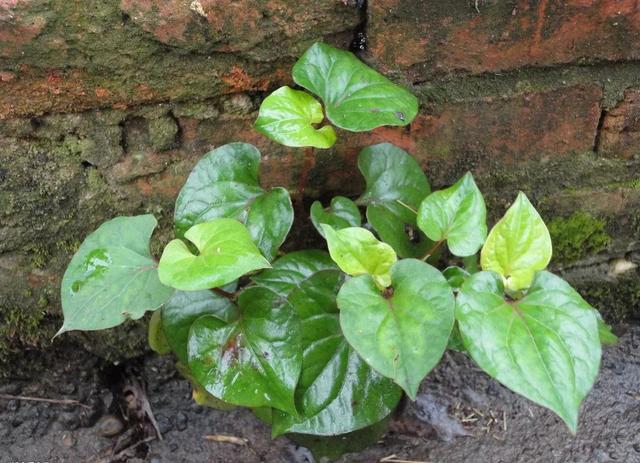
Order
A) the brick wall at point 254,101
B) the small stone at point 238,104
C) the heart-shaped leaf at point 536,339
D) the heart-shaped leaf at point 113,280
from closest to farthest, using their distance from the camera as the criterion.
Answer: the heart-shaped leaf at point 536,339, the heart-shaped leaf at point 113,280, the brick wall at point 254,101, the small stone at point 238,104

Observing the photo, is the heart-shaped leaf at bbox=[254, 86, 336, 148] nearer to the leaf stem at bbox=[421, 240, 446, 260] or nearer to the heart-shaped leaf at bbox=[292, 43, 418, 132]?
the heart-shaped leaf at bbox=[292, 43, 418, 132]

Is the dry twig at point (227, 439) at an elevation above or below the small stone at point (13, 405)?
below

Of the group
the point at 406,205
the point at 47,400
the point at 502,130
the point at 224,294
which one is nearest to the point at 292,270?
the point at 224,294

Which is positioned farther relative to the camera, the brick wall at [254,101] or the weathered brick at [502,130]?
the weathered brick at [502,130]

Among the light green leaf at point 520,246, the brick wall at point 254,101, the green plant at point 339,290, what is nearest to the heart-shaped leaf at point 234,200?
the green plant at point 339,290

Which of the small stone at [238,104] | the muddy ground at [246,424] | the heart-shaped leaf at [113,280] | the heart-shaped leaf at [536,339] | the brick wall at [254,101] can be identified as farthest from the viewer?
the muddy ground at [246,424]

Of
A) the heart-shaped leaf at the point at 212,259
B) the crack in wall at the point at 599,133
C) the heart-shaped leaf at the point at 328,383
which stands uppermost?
the crack in wall at the point at 599,133

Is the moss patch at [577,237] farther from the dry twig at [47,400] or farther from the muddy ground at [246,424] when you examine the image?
the dry twig at [47,400]

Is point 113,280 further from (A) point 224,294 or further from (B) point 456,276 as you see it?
(B) point 456,276
